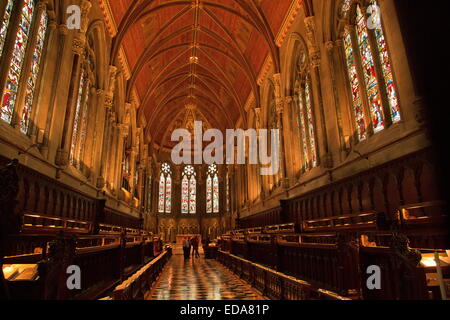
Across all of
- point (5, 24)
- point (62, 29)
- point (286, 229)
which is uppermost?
point (62, 29)

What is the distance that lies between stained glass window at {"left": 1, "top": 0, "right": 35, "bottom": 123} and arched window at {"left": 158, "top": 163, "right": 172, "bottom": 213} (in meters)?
27.3

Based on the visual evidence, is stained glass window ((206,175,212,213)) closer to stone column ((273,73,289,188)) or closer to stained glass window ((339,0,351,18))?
stone column ((273,73,289,188))

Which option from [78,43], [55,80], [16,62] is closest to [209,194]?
[78,43]

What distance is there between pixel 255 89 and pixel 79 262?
16868 mm

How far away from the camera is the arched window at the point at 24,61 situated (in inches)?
270

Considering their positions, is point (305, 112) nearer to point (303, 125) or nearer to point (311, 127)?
point (303, 125)

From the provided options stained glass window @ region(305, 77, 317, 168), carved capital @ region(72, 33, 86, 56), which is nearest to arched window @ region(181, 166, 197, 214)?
stained glass window @ region(305, 77, 317, 168)

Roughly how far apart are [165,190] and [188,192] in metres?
2.98

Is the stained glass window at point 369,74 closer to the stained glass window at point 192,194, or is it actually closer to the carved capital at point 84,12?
the carved capital at point 84,12

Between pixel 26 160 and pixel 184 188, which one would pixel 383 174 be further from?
pixel 184 188

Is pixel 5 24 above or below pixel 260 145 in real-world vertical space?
below

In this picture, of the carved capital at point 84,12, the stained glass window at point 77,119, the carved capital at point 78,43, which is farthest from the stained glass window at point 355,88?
the stained glass window at point 77,119

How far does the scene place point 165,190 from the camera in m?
34.3

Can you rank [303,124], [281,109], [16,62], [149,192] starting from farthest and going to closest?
[149,192] → [281,109] → [303,124] → [16,62]
